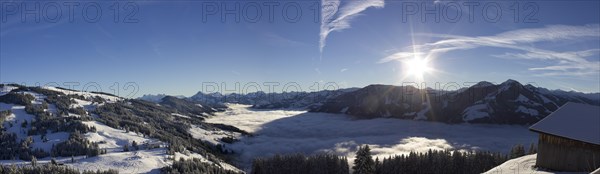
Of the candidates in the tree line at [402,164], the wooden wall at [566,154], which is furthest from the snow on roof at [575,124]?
the tree line at [402,164]

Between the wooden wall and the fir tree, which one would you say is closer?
the wooden wall

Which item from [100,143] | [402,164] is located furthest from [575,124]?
[100,143]

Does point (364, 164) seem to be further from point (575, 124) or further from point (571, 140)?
point (571, 140)

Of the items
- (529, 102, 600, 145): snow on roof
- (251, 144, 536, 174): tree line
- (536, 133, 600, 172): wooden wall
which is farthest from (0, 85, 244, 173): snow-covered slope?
(529, 102, 600, 145): snow on roof

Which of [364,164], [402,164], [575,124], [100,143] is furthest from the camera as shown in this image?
[100,143]

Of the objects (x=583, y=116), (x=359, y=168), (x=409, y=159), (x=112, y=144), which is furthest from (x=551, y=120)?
(x=112, y=144)

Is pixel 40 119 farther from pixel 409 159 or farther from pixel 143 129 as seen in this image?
pixel 409 159

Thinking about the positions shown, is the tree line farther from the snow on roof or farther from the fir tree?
the snow on roof

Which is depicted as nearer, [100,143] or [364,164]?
[364,164]
